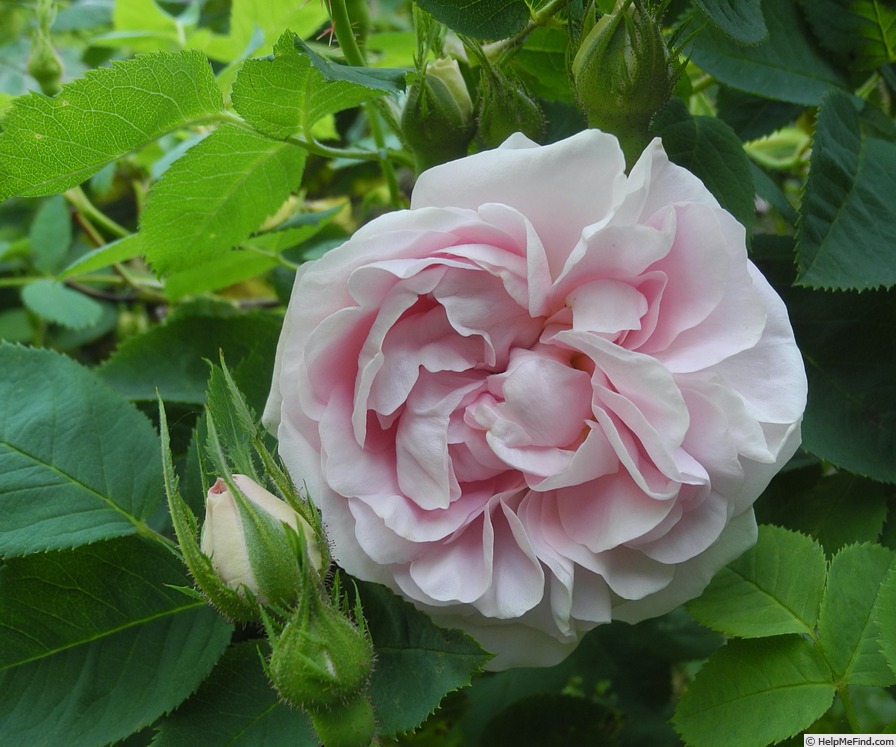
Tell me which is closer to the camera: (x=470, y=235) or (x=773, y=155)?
(x=470, y=235)

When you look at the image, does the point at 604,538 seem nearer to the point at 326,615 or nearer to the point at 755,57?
the point at 326,615

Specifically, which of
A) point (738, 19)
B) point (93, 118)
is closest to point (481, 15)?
point (738, 19)

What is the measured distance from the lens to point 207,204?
0.69m

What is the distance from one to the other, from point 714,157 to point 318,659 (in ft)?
1.51

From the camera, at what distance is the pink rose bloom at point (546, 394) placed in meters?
0.48

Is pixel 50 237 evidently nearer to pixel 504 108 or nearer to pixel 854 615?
pixel 504 108

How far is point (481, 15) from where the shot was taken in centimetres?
57

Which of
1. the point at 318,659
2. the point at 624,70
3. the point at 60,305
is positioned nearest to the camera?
the point at 318,659

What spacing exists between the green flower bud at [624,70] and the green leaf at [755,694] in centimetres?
35

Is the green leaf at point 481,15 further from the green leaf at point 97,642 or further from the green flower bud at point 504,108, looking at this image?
the green leaf at point 97,642

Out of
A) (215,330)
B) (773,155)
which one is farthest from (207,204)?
(773,155)

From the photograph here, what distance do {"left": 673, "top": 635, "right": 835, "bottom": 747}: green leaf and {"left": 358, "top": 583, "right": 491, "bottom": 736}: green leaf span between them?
0.55 feet

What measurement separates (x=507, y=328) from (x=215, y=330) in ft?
1.36

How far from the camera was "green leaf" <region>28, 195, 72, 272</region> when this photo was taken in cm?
120
